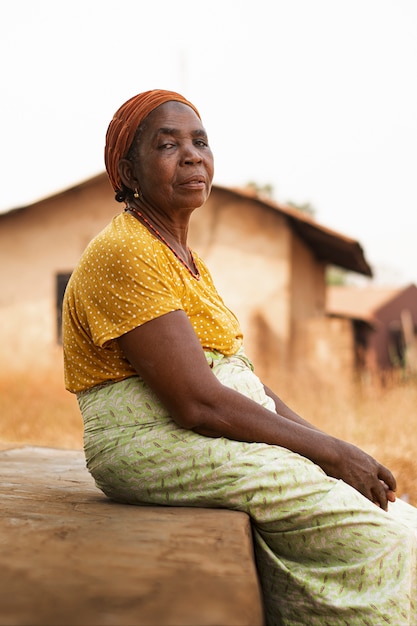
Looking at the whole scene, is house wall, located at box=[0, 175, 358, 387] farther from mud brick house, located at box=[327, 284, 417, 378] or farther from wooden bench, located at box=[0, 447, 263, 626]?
mud brick house, located at box=[327, 284, 417, 378]

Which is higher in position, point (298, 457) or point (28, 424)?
point (298, 457)

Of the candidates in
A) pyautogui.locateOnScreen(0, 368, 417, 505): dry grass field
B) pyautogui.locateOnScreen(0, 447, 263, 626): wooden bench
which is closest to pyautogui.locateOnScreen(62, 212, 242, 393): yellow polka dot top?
pyautogui.locateOnScreen(0, 447, 263, 626): wooden bench

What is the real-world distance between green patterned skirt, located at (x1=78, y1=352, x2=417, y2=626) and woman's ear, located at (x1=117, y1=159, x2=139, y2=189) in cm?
60

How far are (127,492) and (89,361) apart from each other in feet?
1.20

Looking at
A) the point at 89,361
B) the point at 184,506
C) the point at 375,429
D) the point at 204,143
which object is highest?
the point at 204,143

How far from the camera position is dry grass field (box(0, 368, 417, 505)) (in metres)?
5.27

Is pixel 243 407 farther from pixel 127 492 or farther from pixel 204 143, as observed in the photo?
pixel 204 143

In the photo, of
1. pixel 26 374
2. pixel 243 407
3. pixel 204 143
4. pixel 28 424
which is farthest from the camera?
pixel 26 374

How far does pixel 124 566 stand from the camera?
1.40 meters

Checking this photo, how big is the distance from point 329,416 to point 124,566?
5.21 m

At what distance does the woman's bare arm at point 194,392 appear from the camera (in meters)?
1.82

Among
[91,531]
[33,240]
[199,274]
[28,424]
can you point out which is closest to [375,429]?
[28,424]

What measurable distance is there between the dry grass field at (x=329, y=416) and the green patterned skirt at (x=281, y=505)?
2905 millimetres

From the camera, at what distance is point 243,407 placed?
1.88 meters
